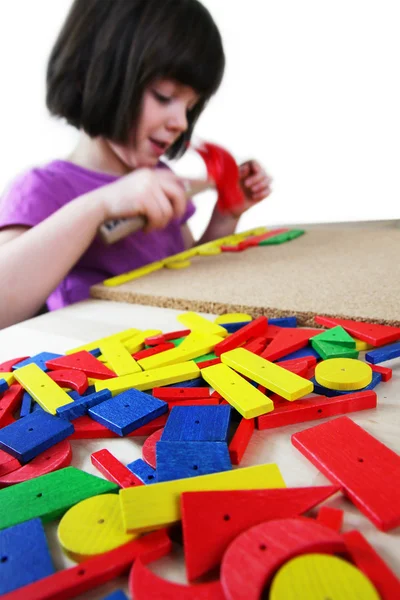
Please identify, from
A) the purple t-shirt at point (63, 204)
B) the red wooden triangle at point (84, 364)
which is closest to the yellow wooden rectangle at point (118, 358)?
the red wooden triangle at point (84, 364)

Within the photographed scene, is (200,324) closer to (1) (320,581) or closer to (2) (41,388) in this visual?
(2) (41,388)

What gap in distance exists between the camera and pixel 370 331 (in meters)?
0.54

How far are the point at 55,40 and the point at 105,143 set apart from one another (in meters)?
0.27

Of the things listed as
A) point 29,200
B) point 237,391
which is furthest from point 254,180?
point 237,391

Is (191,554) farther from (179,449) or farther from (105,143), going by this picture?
(105,143)

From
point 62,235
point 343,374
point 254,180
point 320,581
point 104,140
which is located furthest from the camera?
point 254,180

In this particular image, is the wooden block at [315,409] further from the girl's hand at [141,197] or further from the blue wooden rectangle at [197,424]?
the girl's hand at [141,197]

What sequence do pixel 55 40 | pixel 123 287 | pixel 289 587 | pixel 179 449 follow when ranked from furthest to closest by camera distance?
pixel 55 40 → pixel 123 287 → pixel 179 449 → pixel 289 587

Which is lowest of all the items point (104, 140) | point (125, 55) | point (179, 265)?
point (179, 265)

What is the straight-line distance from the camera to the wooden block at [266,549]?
0.22 meters

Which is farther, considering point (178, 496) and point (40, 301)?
point (40, 301)

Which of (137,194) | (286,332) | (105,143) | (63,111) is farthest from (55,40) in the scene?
(286,332)

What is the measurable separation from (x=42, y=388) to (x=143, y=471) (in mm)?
180

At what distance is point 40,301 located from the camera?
2.87 ft
